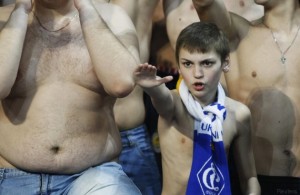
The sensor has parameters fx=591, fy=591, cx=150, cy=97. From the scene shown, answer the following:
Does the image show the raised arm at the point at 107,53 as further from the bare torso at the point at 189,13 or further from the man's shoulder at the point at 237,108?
the bare torso at the point at 189,13

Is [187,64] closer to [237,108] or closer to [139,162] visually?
[237,108]

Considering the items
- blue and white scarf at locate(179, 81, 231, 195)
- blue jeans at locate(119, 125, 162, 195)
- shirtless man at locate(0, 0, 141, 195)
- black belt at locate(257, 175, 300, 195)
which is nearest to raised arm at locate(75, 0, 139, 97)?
shirtless man at locate(0, 0, 141, 195)

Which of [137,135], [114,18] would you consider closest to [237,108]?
[137,135]

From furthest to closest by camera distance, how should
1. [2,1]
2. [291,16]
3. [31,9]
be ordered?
[2,1], [291,16], [31,9]

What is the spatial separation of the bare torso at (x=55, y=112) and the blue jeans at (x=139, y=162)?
361mm

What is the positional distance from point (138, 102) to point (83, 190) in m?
0.61

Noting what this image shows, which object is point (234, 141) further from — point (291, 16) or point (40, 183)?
point (40, 183)

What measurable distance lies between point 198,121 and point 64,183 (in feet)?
1.44

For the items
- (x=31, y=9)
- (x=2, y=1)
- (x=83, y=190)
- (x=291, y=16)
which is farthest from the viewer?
(x=2, y=1)

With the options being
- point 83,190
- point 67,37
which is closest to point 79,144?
point 83,190

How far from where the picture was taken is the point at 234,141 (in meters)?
1.79

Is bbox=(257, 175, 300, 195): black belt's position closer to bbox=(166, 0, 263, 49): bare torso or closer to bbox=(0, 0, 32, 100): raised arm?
bbox=(166, 0, 263, 49): bare torso

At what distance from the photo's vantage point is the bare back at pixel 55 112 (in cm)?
149

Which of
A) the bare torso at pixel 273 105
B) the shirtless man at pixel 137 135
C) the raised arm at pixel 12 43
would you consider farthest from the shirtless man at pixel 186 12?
the raised arm at pixel 12 43
